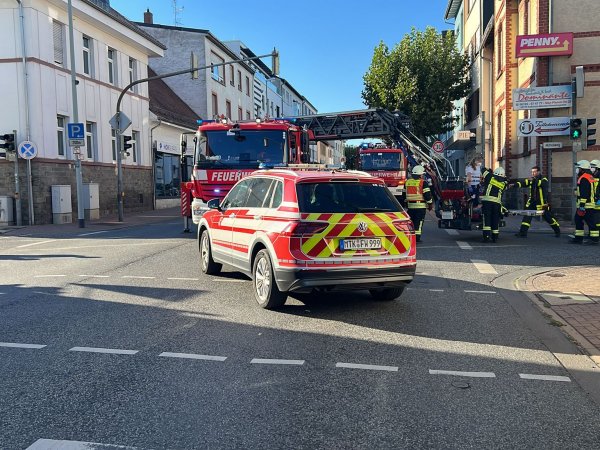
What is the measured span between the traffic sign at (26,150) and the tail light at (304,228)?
52.6 ft

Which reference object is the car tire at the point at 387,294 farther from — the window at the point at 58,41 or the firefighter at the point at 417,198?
the window at the point at 58,41

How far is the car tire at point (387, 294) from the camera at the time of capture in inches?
290

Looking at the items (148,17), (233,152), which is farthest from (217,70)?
(233,152)

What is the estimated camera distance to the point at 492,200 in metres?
13.2

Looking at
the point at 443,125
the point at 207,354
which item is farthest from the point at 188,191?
the point at 443,125

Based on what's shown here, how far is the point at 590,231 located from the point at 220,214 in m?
8.85

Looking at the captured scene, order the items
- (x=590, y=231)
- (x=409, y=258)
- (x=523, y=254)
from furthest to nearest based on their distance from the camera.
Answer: (x=590, y=231), (x=523, y=254), (x=409, y=258)

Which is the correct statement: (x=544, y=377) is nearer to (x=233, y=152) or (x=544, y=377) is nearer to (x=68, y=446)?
(x=68, y=446)

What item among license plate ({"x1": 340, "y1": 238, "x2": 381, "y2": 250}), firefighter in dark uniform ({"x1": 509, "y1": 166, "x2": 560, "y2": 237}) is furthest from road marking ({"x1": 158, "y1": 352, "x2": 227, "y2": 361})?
firefighter in dark uniform ({"x1": 509, "y1": 166, "x2": 560, "y2": 237})

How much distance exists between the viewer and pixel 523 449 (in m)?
3.36

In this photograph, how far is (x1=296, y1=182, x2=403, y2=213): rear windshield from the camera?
21.8 ft

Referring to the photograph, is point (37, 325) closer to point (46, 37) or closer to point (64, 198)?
point (64, 198)

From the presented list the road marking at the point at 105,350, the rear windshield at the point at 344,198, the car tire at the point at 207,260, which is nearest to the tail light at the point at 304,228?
the rear windshield at the point at 344,198

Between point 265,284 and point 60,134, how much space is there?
18.8 metres
